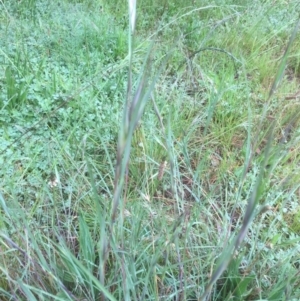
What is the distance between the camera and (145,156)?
1448mm

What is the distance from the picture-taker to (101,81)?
184cm

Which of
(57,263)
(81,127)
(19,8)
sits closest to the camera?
(57,263)

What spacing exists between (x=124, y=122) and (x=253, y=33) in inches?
76.2

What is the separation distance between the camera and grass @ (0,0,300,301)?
1.01 m

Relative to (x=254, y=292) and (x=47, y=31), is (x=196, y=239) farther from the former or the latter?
(x=47, y=31)

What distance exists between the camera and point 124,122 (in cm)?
53

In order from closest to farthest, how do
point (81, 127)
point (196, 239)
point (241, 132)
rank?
point (196, 239)
point (81, 127)
point (241, 132)

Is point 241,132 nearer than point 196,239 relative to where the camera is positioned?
No

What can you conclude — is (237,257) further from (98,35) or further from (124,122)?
(98,35)

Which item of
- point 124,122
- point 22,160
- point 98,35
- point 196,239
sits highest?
point 124,122

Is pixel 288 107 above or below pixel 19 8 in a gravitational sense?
below

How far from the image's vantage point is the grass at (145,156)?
1.01 m

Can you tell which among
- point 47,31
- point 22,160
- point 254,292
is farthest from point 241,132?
point 47,31

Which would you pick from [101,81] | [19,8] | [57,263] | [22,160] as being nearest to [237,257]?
[57,263]
